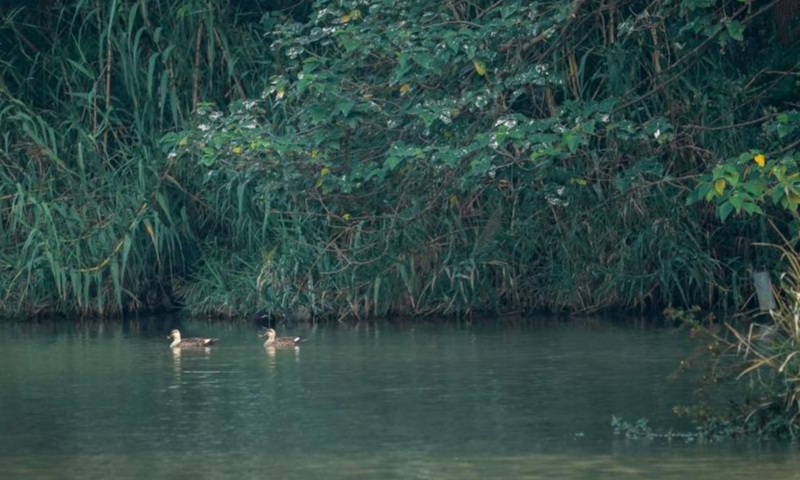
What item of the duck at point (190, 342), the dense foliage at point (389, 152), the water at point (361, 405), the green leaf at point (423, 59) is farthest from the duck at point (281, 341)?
the green leaf at point (423, 59)

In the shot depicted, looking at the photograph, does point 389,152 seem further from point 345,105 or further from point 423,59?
point 423,59

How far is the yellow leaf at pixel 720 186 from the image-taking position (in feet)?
43.2

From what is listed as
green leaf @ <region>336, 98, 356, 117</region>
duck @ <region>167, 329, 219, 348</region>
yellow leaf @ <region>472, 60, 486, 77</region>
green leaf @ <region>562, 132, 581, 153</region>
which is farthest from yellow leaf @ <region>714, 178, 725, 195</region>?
duck @ <region>167, 329, 219, 348</region>

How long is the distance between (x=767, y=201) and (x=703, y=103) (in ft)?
4.95

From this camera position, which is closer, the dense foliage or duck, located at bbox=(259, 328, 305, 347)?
duck, located at bbox=(259, 328, 305, 347)

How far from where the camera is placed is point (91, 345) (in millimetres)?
15156

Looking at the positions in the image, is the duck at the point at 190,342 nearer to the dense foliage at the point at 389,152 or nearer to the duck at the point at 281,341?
the duck at the point at 281,341

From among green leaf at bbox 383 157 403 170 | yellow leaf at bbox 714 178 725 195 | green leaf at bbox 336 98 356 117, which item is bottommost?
yellow leaf at bbox 714 178 725 195

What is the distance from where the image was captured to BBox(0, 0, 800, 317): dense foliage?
→ 49.4ft

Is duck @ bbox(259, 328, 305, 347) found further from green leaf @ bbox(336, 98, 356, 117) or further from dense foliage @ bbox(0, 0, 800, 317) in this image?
green leaf @ bbox(336, 98, 356, 117)

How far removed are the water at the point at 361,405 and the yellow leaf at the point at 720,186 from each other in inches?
52.3

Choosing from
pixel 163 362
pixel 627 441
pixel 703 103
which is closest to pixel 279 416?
pixel 627 441

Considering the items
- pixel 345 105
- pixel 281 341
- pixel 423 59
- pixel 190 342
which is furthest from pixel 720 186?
pixel 190 342

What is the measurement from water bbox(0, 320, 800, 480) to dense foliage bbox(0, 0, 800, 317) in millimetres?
1020
